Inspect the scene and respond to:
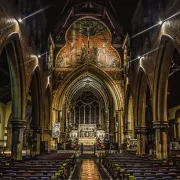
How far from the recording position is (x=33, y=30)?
19094mm

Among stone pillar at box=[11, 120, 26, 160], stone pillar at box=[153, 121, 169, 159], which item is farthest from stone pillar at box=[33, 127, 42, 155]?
stone pillar at box=[153, 121, 169, 159]

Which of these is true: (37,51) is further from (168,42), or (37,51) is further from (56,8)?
(168,42)

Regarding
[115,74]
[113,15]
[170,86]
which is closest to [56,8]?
[113,15]

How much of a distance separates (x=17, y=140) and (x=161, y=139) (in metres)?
8.72

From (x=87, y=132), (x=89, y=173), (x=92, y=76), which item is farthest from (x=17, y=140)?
(x=87, y=132)

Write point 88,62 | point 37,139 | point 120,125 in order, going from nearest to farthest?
point 37,139
point 120,125
point 88,62

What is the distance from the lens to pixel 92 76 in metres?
32.2

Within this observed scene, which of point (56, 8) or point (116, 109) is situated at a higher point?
point (56, 8)

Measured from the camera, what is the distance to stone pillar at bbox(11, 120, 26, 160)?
16.0m

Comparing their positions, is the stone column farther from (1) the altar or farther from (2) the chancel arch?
(1) the altar

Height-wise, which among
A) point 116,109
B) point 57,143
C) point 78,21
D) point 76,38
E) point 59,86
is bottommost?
point 57,143

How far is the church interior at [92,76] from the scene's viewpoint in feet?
44.5

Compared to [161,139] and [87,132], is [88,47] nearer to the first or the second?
[87,132]

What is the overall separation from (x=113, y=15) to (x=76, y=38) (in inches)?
230
